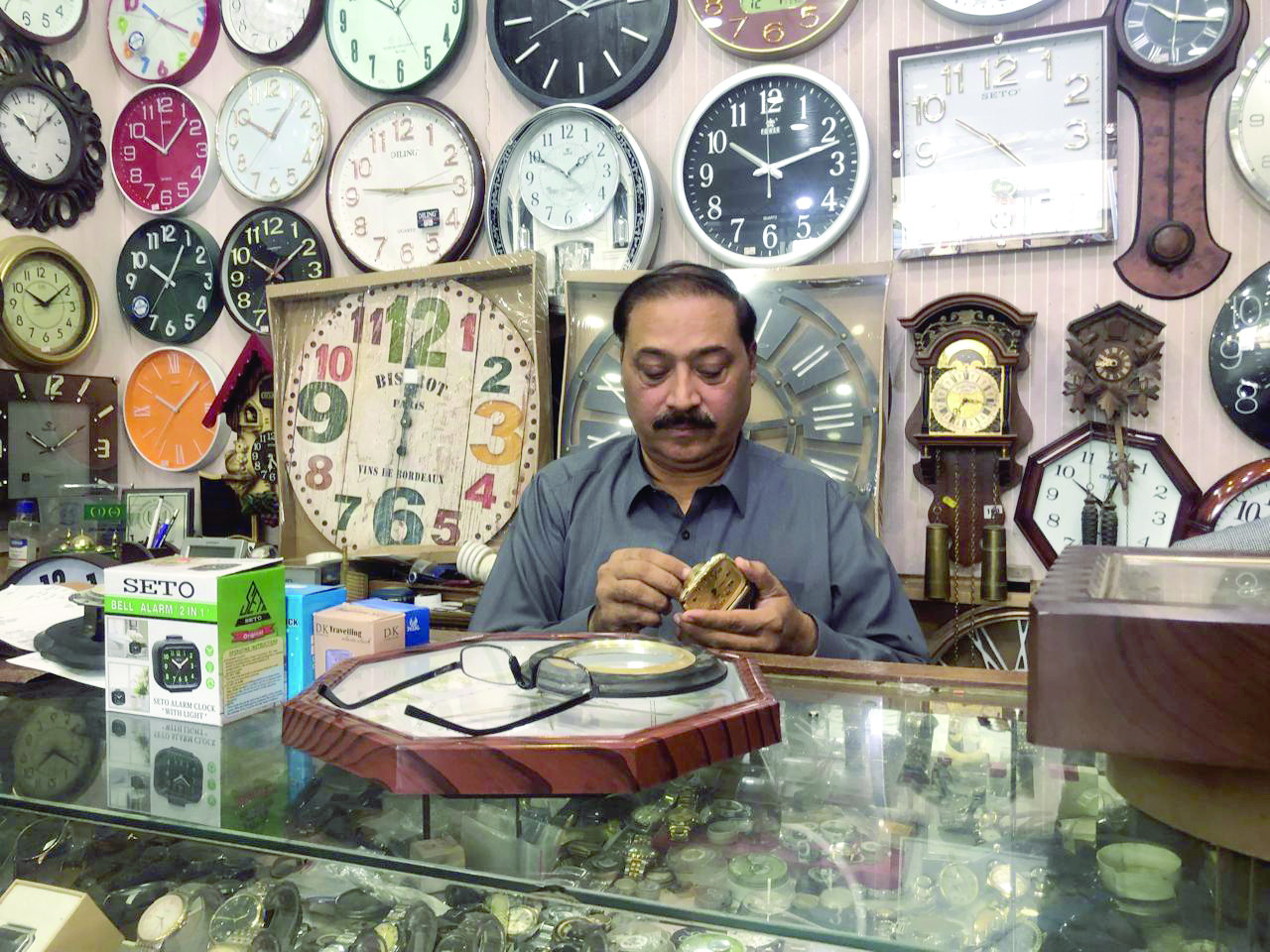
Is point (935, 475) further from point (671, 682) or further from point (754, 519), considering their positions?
point (671, 682)

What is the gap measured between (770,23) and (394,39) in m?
1.18

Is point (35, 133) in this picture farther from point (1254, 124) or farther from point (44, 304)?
point (1254, 124)

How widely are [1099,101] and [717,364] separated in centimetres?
122

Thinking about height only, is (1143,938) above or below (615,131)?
below

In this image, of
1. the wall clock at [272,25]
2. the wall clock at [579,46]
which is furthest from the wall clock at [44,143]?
the wall clock at [579,46]

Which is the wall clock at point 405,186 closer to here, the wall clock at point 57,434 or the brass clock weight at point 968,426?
the wall clock at point 57,434

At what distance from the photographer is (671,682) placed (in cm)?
72

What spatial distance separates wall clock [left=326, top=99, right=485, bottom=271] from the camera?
2.68 metres

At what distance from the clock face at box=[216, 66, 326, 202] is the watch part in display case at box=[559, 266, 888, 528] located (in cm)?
131

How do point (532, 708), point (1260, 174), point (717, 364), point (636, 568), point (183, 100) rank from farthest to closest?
point (183, 100)
point (1260, 174)
point (717, 364)
point (636, 568)
point (532, 708)

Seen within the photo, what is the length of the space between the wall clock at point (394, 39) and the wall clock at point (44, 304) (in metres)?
1.18

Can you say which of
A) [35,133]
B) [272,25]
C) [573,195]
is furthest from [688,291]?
[35,133]

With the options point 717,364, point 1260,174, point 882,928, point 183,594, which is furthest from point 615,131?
point 882,928

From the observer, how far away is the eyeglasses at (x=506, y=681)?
2.11 feet
